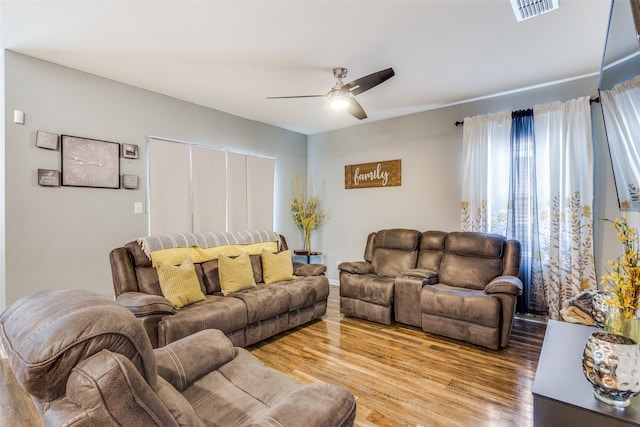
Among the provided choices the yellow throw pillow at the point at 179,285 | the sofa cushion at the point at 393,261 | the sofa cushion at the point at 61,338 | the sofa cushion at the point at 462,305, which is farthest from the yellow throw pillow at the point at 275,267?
the sofa cushion at the point at 61,338

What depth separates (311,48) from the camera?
8.62ft

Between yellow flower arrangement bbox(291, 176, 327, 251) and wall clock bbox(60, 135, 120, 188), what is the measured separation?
275cm

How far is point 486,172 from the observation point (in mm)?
3756

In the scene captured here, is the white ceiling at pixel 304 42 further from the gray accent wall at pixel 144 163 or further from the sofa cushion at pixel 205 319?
the sofa cushion at pixel 205 319

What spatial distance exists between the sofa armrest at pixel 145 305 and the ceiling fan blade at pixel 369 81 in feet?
7.93

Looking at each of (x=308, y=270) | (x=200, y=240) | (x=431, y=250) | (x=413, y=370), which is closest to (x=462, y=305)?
(x=413, y=370)

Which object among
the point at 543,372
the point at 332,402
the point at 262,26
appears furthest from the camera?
the point at 262,26

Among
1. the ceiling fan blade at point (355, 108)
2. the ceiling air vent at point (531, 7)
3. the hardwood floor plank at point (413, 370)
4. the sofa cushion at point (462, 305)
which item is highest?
the ceiling air vent at point (531, 7)

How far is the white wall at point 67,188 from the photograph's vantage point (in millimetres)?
2662

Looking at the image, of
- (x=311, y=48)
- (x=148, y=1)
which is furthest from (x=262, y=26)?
(x=148, y=1)

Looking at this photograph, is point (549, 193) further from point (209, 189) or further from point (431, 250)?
point (209, 189)

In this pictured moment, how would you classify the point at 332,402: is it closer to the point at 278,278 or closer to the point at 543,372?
the point at 543,372

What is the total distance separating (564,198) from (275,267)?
3227 millimetres

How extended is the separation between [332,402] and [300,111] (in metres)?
3.80
